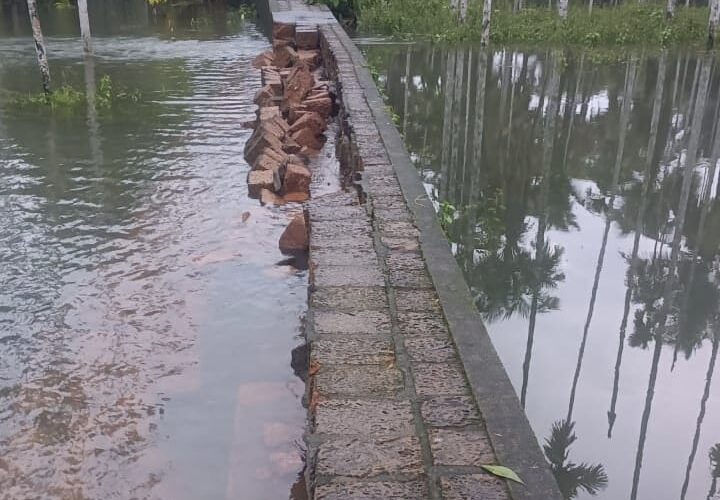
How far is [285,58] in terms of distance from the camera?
41.2 feet

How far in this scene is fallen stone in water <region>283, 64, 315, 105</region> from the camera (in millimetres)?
9859

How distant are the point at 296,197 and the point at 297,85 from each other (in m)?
3.84

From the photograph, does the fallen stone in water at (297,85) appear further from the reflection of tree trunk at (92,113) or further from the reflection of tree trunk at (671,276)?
the reflection of tree trunk at (671,276)

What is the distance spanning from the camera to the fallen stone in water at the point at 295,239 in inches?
219

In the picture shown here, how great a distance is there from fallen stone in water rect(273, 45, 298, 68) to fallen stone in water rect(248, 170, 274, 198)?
5808 mm

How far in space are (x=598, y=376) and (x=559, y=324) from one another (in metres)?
0.56

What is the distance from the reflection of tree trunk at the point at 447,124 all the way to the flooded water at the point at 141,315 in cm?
162

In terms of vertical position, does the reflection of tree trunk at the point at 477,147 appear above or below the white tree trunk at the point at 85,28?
below

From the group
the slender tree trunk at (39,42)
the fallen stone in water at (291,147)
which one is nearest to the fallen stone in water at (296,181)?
the fallen stone in water at (291,147)

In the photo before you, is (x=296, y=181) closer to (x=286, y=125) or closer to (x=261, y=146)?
(x=261, y=146)

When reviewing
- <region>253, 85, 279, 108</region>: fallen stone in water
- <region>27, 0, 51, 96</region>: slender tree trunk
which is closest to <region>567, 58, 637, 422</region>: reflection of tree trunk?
<region>253, 85, 279, 108</region>: fallen stone in water

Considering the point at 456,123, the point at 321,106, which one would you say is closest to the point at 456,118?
the point at 456,123

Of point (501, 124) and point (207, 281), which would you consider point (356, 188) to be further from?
point (501, 124)

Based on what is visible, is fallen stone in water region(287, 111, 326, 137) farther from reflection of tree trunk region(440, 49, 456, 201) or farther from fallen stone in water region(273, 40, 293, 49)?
fallen stone in water region(273, 40, 293, 49)
